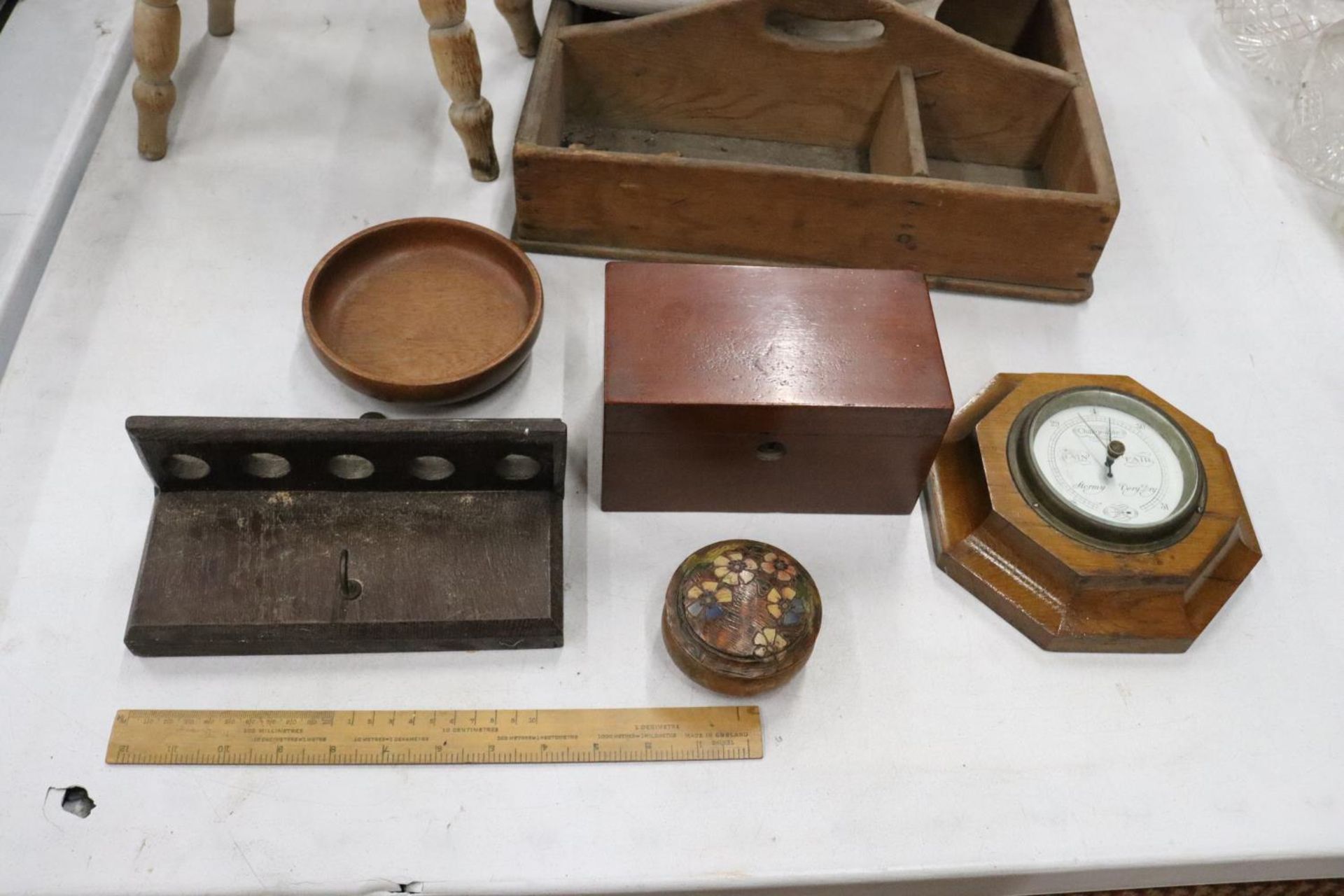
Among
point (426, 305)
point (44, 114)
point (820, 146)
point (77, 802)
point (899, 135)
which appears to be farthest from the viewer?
point (44, 114)

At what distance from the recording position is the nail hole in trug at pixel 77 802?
1.13 m

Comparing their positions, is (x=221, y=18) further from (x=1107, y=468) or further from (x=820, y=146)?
(x=1107, y=468)

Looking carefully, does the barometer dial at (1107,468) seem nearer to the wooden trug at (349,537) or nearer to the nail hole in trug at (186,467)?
the wooden trug at (349,537)

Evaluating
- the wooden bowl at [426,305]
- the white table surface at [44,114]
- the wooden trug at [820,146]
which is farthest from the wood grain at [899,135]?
the white table surface at [44,114]

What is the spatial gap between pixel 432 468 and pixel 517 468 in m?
0.10

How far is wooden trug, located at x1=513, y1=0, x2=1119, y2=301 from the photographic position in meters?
1.47

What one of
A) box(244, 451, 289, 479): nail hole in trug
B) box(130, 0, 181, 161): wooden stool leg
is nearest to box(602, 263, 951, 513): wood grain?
box(244, 451, 289, 479): nail hole in trug

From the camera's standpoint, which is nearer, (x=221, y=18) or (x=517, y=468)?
(x=517, y=468)

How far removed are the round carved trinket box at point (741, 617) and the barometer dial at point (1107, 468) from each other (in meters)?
0.31

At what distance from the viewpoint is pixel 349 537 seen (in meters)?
1.26

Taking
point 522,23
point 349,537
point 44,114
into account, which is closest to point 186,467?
point 349,537

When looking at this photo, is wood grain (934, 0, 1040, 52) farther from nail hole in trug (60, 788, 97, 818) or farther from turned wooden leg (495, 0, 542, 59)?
nail hole in trug (60, 788, 97, 818)

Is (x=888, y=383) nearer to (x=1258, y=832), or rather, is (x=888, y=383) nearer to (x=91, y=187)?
(x=1258, y=832)

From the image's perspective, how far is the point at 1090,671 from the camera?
4.22ft
